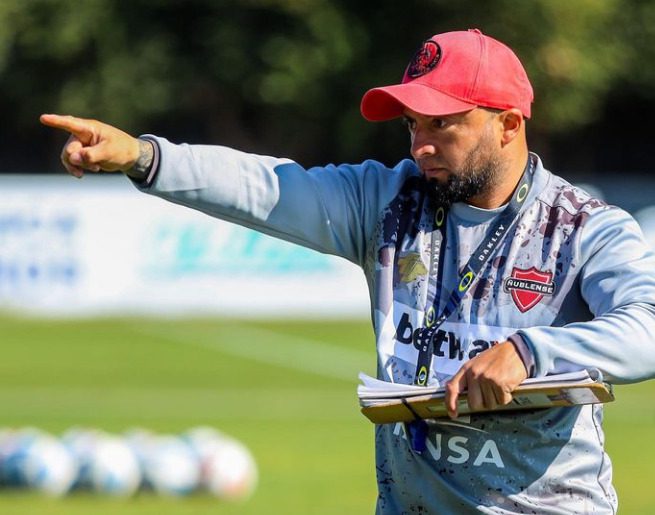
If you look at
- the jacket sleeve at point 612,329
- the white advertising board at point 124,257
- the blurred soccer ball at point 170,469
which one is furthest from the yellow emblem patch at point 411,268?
the white advertising board at point 124,257

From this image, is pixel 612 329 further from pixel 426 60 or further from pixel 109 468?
pixel 109 468

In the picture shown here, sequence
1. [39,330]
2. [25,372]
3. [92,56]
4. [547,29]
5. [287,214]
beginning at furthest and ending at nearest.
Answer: [92,56]
[547,29]
[39,330]
[25,372]
[287,214]

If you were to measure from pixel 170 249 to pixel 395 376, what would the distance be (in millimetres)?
17917

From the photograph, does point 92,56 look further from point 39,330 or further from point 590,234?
point 590,234

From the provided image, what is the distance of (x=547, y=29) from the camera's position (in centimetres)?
3241

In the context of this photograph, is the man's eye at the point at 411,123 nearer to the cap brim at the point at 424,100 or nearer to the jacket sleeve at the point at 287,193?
the cap brim at the point at 424,100

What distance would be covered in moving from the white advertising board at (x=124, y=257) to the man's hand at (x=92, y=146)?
57.5ft

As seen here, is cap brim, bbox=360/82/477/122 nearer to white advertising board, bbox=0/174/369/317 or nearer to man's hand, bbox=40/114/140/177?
man's hand, bbox=40/114/140/177

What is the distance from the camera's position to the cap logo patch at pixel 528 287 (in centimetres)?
427

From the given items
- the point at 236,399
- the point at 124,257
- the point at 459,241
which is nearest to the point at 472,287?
the point at 459,241

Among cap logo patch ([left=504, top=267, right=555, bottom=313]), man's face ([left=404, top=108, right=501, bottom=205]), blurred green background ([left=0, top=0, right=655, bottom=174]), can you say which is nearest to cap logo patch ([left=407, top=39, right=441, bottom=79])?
man's face ([left=404, top=108, right=501, bottom=205])

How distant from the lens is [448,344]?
4.33 meters

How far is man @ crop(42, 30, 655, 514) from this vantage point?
14.0 feet

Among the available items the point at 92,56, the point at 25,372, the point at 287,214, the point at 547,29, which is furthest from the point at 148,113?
the point at 287,214
